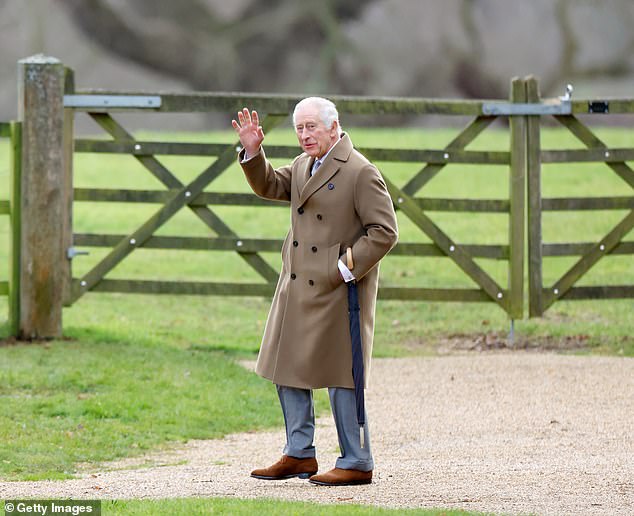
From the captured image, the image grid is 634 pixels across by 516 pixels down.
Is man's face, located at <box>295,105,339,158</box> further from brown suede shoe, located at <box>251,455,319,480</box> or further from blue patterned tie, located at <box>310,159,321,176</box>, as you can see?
brown suede shoe, located at <box>251,455,319,480</box>

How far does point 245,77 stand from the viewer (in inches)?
830

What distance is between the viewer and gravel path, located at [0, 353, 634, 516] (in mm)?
5820

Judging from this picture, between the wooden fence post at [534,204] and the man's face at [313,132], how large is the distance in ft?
14.8

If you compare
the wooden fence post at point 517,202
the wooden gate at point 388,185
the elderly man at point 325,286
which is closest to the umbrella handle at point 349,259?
the elderly man at point 325,286

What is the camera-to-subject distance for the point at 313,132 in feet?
19.6

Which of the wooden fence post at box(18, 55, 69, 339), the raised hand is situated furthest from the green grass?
the raised hand

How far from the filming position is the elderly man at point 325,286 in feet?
19.6

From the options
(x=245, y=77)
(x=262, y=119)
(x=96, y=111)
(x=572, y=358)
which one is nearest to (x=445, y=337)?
(x=572, y=358)

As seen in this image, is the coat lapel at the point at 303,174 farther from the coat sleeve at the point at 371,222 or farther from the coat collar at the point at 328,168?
the coat sleeve at the point at 371,222

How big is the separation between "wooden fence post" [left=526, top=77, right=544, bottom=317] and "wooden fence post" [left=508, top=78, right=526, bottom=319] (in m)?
0.05

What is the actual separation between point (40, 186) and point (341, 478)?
4366 mm

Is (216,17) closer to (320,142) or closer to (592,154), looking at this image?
(592,154)

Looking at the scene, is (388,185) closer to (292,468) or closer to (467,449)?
(467,449)

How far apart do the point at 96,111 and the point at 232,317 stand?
104 inches
